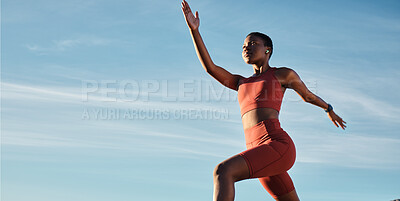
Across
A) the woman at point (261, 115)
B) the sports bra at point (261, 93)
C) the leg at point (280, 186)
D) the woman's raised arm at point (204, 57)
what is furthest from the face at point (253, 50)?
the leg at point (280, 186)

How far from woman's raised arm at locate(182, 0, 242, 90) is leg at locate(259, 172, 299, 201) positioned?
1377mm

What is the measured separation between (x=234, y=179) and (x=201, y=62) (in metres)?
2.06

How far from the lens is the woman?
221 inches

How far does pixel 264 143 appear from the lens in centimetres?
611

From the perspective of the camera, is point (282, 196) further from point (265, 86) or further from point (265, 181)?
point (265, 86)

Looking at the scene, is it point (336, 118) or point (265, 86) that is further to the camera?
point (336, 118)

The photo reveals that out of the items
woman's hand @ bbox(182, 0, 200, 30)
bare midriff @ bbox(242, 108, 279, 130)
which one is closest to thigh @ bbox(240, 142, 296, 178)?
bare midriff @ bbox(242, 108, 279, 130)

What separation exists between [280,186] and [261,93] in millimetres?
1297

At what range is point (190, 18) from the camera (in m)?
6.69

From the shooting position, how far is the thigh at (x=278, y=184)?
661 centimetres

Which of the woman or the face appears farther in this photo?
the face

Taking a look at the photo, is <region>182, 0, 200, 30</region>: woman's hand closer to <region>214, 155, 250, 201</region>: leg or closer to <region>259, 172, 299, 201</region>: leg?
<region>214, 155, 250, 201</region>: leg

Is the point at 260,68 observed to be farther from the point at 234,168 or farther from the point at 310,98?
the point at 234,168

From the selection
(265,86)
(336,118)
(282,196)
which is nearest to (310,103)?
(336,118)
